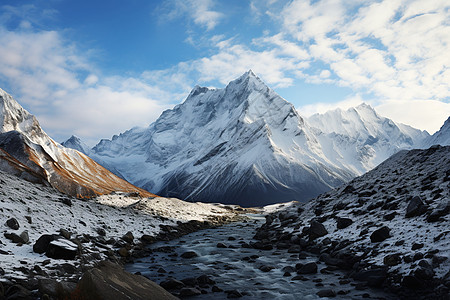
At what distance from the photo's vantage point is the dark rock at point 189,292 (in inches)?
650

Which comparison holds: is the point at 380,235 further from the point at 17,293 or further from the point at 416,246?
the point at 17,293

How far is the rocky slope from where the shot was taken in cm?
6224

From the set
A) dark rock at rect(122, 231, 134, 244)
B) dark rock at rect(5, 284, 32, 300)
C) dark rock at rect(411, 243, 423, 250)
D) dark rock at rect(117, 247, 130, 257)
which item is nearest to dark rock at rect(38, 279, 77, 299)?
dark rock at rect(5, 284, 32, 300)

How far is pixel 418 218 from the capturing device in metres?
21.2

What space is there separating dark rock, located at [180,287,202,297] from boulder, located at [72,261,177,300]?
3.63 metres

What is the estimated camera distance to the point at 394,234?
20.6 m

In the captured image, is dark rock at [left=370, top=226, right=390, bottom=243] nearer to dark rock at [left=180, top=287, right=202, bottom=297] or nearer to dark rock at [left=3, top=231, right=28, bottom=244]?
dark rock at [left=180, top=287, right=202, bottom=297]

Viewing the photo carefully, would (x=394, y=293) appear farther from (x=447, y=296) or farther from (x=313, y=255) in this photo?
(x=313, y=255)

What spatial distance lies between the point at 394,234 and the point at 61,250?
21.3 meters

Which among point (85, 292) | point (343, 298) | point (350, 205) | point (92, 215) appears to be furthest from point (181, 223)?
point (85, 292)

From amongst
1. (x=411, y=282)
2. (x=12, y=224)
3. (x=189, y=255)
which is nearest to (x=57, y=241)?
(x=12, y=224)

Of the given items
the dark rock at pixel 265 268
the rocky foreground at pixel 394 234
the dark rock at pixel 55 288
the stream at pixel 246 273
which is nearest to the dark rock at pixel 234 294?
the stream at pixel 246 273

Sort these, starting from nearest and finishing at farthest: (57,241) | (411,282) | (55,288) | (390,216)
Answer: (55,288) < (411,282) < (57,241) < (390,216)

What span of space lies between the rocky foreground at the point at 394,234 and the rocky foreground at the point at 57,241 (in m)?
12.7
